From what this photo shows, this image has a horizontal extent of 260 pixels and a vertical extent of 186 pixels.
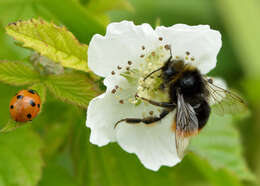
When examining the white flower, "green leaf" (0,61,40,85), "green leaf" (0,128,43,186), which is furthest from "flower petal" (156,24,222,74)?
"green leaf" (0,128,43,186)

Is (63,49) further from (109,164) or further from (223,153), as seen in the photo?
(223,153)

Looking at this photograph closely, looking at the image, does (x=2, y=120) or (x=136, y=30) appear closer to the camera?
(x=136, y=30)

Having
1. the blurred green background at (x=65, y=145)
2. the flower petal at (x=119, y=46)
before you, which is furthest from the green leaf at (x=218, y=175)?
the flower petal at (x=119, y=46)

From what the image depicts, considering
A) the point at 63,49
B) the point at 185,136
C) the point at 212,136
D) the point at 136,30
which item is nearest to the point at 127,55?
the point at 136,30

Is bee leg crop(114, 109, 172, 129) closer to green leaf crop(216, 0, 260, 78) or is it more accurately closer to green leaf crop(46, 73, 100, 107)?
green leaf crop(46, 73, 100, 107)

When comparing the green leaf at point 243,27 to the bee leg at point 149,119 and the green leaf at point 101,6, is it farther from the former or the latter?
the bee leg at point 149,119
